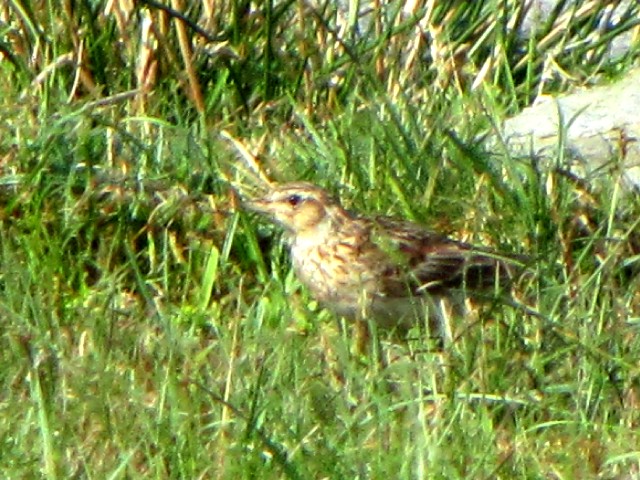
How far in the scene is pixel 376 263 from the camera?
6.26m

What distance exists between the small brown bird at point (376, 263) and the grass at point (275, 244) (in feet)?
0.38

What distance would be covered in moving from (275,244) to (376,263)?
0.46 m

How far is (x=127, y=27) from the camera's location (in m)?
7.16

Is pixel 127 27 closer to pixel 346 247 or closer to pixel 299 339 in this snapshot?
pixel 346 247

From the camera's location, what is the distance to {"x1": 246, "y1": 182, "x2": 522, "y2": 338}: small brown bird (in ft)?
19.7

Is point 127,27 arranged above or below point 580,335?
above

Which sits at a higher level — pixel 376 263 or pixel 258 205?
pixel 258 205

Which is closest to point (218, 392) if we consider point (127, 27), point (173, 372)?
point (173, 372)

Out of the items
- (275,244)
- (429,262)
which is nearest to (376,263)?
(429,262)

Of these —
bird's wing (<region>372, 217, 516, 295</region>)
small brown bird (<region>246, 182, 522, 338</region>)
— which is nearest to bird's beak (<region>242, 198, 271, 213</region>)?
small brown bird (<region>246, 182, 522, 338</region>)

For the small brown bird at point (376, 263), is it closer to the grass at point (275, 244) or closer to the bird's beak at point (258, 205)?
the bird's beak at point (258, 205)

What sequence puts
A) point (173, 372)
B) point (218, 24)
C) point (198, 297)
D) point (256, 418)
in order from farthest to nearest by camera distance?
1. point (218, 24)
2. point (198, 297)
3. point (173, 372)
4. point (256, 418)

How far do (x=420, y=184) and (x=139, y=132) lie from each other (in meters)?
1.15

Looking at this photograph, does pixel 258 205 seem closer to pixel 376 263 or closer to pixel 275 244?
pixel 275 244
